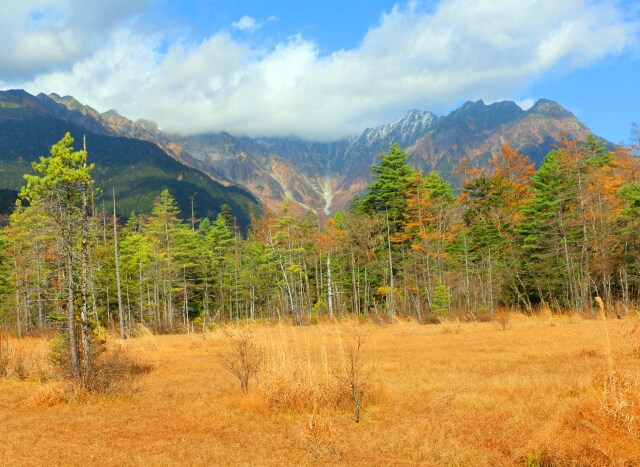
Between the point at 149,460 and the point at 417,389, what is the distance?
5387 mm

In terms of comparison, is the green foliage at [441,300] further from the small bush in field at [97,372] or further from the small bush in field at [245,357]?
the small bush in field at [97,372]

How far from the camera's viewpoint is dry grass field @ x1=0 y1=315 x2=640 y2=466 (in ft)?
18.6

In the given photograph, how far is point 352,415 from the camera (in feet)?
26.0

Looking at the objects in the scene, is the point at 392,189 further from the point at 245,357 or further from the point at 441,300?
the point at 245,357

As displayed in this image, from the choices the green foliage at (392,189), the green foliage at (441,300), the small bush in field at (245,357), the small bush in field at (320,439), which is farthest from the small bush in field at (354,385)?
the green foliage at (392,189)

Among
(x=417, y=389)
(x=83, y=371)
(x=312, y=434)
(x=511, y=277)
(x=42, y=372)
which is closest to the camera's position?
(x=312, y=434)

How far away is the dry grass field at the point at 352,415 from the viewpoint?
5.67 meters

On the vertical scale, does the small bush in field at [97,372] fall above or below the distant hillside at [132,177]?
below

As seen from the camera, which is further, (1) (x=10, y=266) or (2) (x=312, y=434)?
(1) (x=10, y=266)

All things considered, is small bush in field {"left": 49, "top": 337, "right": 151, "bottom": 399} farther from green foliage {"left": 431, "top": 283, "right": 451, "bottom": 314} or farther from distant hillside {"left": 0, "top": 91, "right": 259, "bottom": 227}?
distant hillside {"left": 0, "top": 91, "right": 259, "bottom": 227}

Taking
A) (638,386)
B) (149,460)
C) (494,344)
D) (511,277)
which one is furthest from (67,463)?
(511,277)

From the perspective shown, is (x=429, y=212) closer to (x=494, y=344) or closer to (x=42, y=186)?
(x=494, y=344)

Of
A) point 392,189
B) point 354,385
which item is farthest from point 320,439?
point 392,189

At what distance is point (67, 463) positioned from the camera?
6102mm
